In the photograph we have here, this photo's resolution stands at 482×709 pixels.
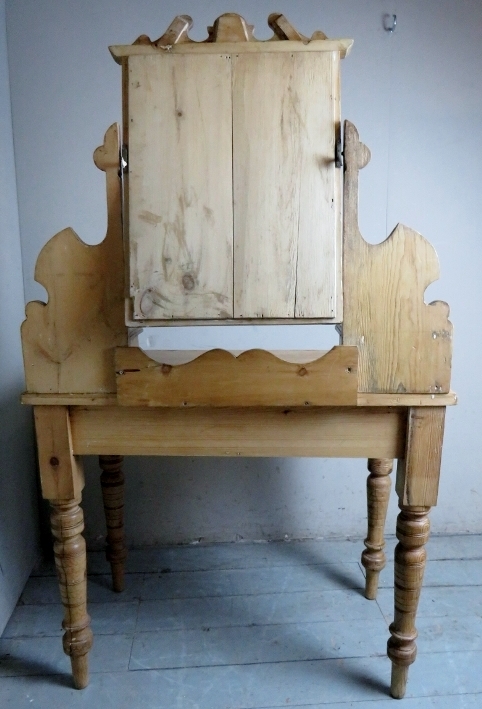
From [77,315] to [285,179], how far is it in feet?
1.48

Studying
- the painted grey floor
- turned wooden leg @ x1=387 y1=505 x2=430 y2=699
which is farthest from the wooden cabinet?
the painted grey floor

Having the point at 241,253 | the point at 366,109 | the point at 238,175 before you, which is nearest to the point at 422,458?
the point at 241,253

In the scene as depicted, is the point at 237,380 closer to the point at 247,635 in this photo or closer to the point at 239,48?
the point at 239,48

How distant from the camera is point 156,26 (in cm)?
152

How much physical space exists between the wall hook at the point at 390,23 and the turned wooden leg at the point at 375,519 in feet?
3.92

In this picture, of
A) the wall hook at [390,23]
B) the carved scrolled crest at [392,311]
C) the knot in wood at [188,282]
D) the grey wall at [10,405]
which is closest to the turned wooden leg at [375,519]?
the carved scrolled crest at [392,311]

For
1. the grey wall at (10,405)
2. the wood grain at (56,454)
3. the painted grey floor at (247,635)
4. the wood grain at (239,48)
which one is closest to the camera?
the wood grain at (239,48)

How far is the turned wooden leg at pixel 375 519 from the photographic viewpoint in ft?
4.84

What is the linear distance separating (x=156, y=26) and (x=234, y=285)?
3.22 feet

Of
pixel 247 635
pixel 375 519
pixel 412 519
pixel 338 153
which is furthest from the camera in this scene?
pixel 375 519

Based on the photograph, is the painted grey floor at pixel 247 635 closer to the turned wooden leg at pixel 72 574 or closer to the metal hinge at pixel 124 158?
the turned wooden leg at pixel 72 574

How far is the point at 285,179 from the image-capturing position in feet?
3.17

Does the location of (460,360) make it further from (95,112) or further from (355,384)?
(95,112)

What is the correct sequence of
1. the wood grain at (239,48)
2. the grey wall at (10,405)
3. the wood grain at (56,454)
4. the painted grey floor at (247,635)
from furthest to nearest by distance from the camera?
the grey wall at (10,405) → the painted grey floor at (247,635) → the wood grain at (56,454) → the wood grain at (239,48)
